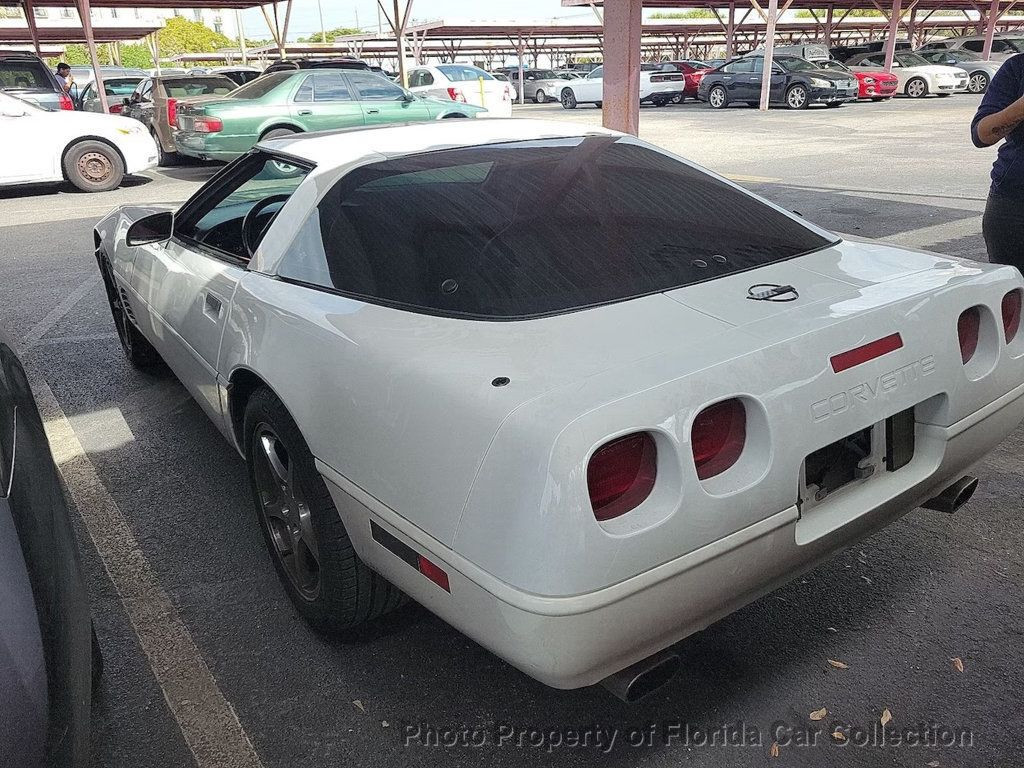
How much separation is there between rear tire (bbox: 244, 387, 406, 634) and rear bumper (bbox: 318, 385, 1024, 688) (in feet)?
0.37

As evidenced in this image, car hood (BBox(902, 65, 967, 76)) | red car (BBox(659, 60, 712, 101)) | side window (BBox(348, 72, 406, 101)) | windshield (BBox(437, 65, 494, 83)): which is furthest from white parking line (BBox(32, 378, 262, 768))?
red car (BBox(659, 60, 712, 101))

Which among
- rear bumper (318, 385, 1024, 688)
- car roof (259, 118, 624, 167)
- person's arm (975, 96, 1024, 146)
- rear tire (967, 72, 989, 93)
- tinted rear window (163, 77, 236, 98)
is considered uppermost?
car roof (259, 118, 624, 167)

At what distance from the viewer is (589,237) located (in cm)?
239

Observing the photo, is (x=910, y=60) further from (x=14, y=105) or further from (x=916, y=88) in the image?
(x=14, y=105)

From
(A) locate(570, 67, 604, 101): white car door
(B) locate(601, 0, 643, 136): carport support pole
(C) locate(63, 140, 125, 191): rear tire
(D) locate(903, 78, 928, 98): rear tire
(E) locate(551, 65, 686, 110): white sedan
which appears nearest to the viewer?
(B) locate(601, 0, 643, 136): carport support pole

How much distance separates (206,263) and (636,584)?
2.11m

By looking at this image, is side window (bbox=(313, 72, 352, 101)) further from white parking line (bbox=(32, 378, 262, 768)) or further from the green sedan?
white parking line (bbox=(32, 378, 262, 768))

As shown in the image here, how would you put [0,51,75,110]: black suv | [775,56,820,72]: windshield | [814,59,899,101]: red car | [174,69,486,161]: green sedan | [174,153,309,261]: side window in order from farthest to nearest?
[814,59,899,101]: red car, [775,56,820,72]: windshield, [0,51,75,110]: black suv, [174,69,486,161]: green sedan, [174,153,309,261]: side window

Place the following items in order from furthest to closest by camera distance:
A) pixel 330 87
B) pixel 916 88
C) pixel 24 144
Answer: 1. pixel 916 88
2. pixel 330 87
3. pixel 24 144

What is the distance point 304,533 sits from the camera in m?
2.39

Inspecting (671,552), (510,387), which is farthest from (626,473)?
(510,387)

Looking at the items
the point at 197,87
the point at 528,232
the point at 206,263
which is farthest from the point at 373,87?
the point at 528,232

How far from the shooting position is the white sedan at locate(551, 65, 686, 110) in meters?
28.7

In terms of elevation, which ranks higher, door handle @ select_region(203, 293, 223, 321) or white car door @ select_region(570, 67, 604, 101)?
door handle @ select_region(203, 293, 223, 321)
